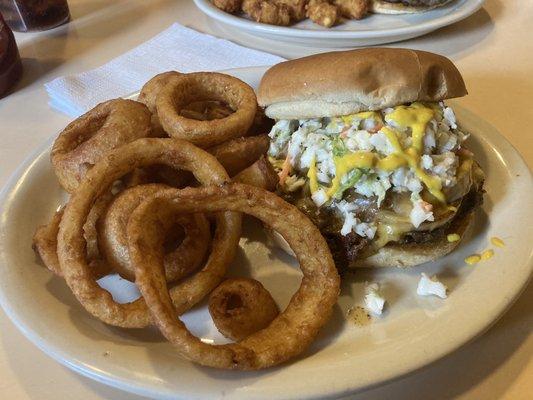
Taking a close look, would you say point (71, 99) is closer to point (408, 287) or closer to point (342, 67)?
point (342, 67)

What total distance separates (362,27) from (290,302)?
138cm

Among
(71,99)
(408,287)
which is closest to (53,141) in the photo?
(71,99)

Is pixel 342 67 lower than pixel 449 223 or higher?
higher

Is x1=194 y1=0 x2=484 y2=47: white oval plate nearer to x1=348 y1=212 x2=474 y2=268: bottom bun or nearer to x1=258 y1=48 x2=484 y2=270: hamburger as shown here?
x1=258 y1=48 x2=484 y2=270: hamburger

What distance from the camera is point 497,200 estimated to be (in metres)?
1.30

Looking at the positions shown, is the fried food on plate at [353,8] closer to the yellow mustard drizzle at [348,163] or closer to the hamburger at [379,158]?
the hamburger at [379,158]

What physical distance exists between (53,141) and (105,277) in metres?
0.48

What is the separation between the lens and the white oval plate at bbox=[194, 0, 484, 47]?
1.98m

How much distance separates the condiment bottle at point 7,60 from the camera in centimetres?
199

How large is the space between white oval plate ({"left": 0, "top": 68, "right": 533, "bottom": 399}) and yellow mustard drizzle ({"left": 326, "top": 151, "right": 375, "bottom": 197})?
0.20 metres

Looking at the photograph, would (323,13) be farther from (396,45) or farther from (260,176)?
(260,176)

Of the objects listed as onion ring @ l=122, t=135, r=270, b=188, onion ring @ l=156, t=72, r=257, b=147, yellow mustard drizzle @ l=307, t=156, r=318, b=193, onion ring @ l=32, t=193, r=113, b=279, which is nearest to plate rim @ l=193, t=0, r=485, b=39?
onion ring @ l=156, t=72, r=257, b=147

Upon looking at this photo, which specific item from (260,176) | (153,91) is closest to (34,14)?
(153,91)

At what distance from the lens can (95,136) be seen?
1301 millimetres
